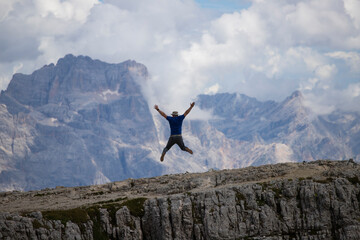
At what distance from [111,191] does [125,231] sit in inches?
372

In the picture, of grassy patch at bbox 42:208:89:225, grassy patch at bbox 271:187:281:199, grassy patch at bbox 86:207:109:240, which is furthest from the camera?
grassy patch at bbox 271:187:281:199

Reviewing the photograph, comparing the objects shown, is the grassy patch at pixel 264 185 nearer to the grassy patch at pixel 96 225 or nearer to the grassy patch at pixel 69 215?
the grassy patch at pixel 96 225

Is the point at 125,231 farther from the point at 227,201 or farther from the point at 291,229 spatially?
the point at 291,229

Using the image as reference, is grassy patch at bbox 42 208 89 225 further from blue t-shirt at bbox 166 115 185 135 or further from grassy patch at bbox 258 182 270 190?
grassy patch at bbox 258 182 270 190

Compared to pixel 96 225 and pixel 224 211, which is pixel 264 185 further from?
pixel 96 225

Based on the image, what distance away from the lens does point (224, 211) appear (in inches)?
2328

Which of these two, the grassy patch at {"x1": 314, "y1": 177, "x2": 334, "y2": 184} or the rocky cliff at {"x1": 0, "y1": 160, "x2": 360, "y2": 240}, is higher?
the grassy patch at {"x1": 314, "y1": 177, "x2": 334, "y2": 184}

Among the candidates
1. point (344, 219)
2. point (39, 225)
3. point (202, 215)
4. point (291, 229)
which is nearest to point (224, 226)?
point (202, 215)

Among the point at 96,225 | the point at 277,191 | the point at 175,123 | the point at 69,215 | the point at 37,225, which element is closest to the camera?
the point at 37,225

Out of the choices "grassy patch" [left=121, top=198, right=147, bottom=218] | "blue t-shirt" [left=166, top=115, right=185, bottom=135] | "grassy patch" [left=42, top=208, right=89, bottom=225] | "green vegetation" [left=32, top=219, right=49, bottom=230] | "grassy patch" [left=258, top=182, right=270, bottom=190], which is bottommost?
"green vegetation" [left=32, top=219, right=49, bottom=230]

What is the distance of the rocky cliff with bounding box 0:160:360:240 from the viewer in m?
57.8

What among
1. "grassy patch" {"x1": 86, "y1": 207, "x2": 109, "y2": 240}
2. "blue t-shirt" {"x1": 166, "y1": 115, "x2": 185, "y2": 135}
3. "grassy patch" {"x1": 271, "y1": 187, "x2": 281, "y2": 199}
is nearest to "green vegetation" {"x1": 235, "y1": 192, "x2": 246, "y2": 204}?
"grassy patch" {"x1": 271, "y1": 187, "x2": 281, "y2": 199}

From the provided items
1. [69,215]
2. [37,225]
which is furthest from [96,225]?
[37,225]

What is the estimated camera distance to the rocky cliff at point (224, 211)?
57.8m
